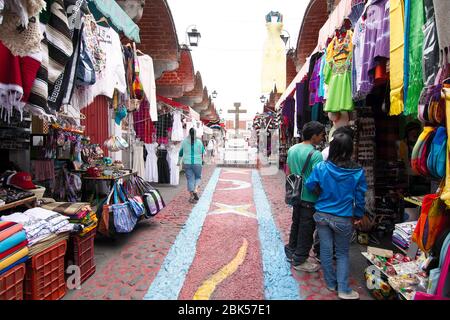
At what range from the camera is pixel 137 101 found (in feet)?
15.6

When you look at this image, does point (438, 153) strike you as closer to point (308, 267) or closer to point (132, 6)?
point (308, 267)

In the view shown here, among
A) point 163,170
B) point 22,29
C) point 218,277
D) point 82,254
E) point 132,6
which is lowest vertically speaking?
point 218,277

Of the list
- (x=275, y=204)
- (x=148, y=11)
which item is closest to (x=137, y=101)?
(x=148, y=11)

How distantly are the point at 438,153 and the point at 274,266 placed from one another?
2.15 metres

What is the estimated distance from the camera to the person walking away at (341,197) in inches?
103

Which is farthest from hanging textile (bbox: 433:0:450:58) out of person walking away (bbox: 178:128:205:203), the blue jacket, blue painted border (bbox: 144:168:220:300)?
person walking away (bbox: 178:128:205:203)

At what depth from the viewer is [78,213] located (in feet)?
9.55

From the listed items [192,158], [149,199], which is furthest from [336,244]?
[192,158]

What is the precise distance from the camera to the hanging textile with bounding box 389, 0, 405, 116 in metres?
2.21

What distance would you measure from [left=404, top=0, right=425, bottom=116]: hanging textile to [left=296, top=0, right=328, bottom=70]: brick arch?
17.2 feet

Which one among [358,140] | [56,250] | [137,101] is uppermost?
[137,101]

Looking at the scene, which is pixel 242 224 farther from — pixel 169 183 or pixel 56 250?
pixel 169 183

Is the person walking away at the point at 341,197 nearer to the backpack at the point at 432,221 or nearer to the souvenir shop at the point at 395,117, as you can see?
the souvenir shop at the point at 395,117

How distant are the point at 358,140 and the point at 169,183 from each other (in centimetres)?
645
